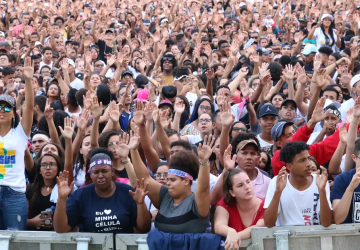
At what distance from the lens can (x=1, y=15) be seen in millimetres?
17984

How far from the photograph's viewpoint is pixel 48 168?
5.91m

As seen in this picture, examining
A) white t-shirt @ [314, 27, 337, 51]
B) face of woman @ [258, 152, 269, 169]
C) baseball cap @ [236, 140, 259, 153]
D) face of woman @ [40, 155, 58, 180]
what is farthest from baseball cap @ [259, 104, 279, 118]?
white t-shirt @ [314, 27, 337, 51]

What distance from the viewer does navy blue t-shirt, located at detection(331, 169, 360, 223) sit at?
191 inches

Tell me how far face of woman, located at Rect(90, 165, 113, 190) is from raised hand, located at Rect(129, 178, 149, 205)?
349 millimetres

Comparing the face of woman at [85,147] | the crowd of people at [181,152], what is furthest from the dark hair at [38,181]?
the face of woman at [85,147]

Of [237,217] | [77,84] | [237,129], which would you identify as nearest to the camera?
[237,217]

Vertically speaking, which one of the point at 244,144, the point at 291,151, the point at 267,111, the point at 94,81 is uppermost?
the point at 94,81

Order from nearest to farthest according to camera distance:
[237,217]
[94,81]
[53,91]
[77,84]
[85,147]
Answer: [237,217] < [85,147] < [53,91] < [94,81] < [77,84]

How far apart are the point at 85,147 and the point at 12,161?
3.05 feet

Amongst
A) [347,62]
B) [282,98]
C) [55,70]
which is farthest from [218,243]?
[55,70]

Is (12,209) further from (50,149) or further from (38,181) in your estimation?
(50,149)

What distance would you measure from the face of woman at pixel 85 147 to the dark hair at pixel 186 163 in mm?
1653

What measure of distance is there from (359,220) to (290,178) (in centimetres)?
61

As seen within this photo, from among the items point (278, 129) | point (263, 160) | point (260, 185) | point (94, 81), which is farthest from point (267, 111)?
point (94, 81)
